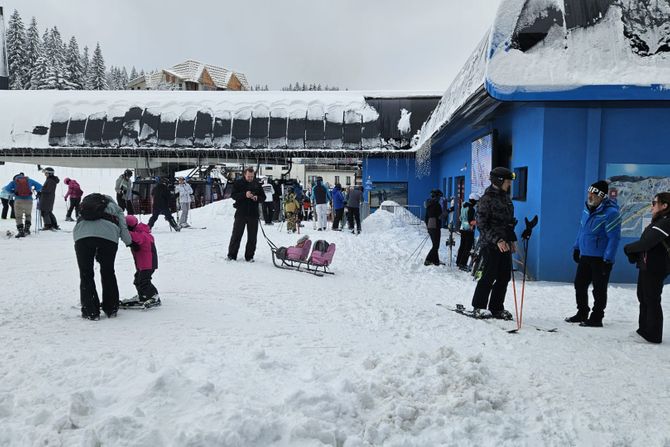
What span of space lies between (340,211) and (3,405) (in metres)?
14.1

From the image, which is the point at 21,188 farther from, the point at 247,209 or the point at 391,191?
the point at 391,191

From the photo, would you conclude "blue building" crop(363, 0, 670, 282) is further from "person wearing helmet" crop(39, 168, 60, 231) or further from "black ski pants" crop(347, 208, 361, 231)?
"person wearing helmet" crop(39, 168, 60, 231)

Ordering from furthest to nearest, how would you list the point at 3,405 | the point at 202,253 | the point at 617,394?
the point at 202,253
the point at 617,394
the point at 3,405

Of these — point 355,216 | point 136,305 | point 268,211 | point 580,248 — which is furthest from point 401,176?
point 136,305

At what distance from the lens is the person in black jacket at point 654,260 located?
15.4 ft

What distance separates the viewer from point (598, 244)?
549cm

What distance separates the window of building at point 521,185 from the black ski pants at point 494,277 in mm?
3912

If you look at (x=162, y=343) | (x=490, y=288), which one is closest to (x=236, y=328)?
(x=162, y=343)

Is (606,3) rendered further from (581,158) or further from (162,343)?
(162,343)

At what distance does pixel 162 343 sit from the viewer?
14.1ft

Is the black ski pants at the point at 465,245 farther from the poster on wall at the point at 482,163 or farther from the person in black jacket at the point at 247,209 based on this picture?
the person in black jacket at the point at 247,209

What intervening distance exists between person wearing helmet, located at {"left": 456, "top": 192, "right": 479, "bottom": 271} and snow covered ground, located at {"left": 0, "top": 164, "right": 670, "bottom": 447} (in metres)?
2.82

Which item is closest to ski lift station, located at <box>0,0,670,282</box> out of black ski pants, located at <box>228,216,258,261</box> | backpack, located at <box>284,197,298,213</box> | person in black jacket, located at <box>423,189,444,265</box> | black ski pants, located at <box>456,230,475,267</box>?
black ski pants, located at <box>456,230,475,267</box>

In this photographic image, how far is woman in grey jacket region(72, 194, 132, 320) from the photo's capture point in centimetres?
505
